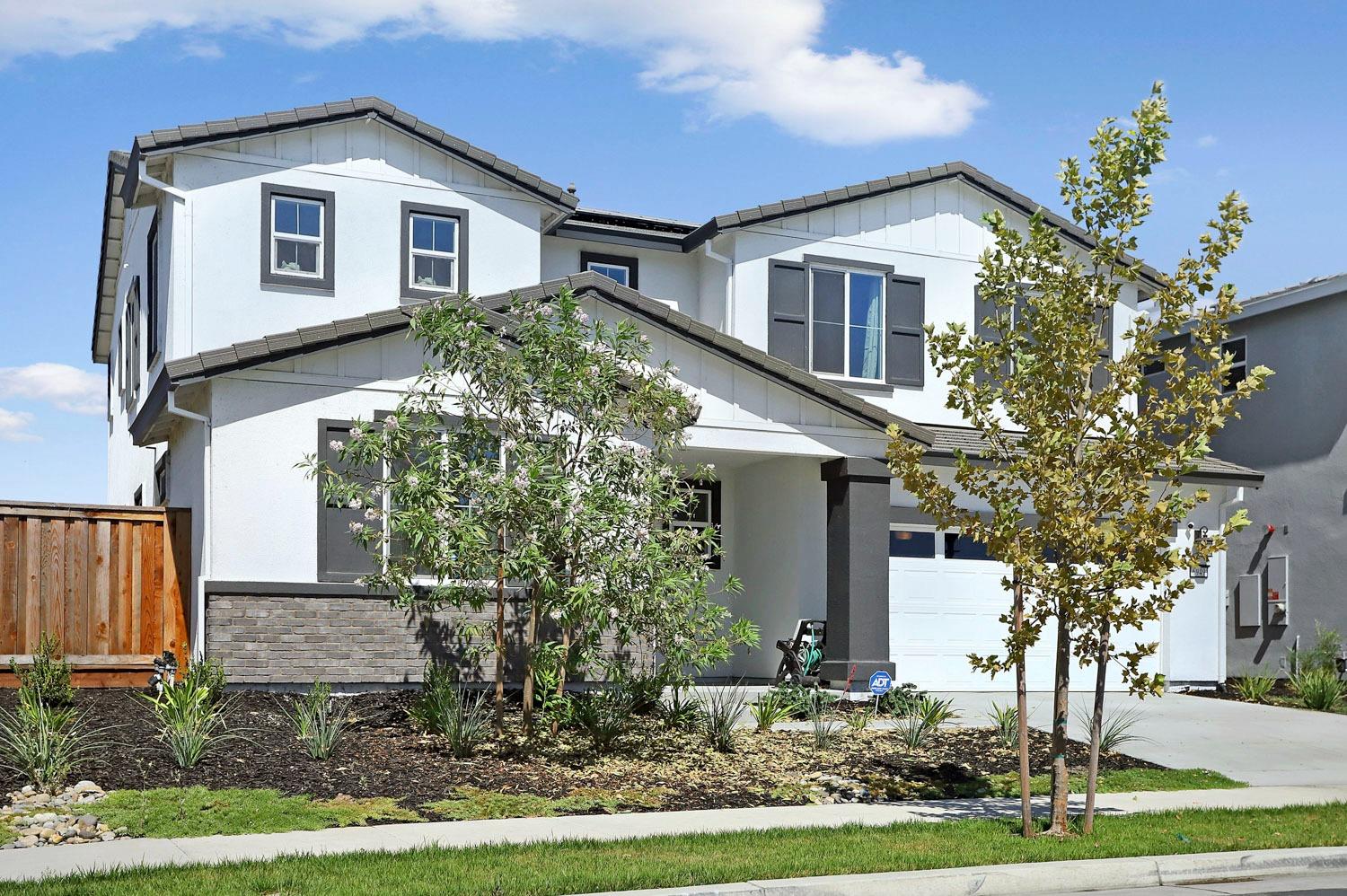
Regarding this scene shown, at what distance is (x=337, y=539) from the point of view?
1421cm

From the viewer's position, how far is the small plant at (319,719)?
36.4ft

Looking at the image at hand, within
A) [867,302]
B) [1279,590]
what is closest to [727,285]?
[867,302]

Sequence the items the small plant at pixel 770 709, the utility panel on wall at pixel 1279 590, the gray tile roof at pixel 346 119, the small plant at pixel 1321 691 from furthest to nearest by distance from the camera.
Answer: the utility panel on wall at pixel 1279 590 → the small plant at pixel 1321 691 → the gray tile roof at pixel 346 119 → the small plant at pixel 770 709

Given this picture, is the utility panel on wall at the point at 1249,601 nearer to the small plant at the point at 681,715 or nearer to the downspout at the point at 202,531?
the small plant at the point at 681,715

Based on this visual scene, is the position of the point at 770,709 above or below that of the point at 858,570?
below

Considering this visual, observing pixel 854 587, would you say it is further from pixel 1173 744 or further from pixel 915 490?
pixel 915 490

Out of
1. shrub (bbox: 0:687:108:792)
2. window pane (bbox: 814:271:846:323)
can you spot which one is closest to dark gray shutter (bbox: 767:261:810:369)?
window pane (bbox: 814:271:846:323)

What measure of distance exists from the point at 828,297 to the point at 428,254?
18.9 feet

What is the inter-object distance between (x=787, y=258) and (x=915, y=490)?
9.77 m

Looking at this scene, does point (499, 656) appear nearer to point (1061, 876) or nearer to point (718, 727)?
point (718, 727)

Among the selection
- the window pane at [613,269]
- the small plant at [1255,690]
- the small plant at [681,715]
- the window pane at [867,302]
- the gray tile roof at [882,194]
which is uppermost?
the gray tile roof at [882,194]

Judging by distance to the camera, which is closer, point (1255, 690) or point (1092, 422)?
point (1092, 422)

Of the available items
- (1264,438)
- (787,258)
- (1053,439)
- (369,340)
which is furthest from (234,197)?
(1264,438)

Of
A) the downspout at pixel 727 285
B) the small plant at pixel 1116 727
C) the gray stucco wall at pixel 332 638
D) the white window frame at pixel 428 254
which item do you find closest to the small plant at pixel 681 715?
the gray stucco wall at pixel 332 638
